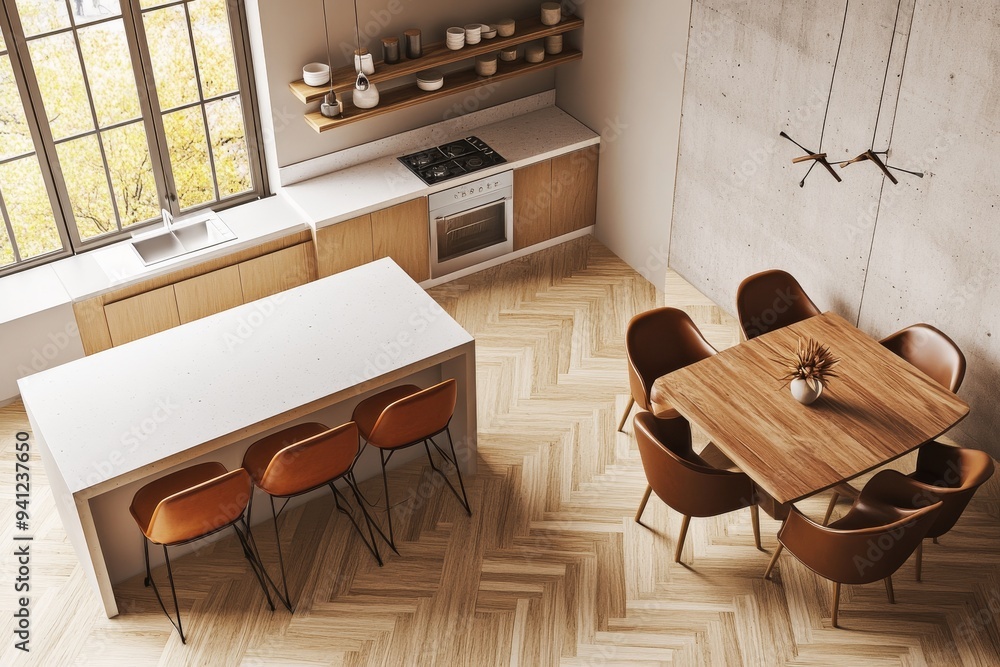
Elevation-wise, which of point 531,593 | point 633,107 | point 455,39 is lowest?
point 531,593

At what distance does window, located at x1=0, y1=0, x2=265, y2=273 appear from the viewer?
5.77m

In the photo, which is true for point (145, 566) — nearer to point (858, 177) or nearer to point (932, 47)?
point (858, 177)

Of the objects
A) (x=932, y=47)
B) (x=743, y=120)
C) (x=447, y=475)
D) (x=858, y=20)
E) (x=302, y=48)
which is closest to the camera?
(x=932, y=47)

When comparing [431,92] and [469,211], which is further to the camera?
[469,211]

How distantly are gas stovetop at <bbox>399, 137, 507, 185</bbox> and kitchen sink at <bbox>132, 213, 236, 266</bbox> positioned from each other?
4.53 ft

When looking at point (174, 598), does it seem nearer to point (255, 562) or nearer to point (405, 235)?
point (255, 562)

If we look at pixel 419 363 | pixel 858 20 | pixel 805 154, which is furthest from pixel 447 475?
pixel 858 20

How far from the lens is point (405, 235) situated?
6797mm

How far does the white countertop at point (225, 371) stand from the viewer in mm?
4402

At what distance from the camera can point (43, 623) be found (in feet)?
15.4

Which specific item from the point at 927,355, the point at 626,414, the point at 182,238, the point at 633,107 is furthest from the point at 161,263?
the point at 927,355

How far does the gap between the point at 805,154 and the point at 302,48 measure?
3.24 metres

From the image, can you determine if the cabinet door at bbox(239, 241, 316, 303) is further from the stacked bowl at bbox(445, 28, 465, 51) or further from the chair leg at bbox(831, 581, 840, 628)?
the chair leg at bbox(831, 581, 840, 628)

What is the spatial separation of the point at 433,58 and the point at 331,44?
68 centimetres
